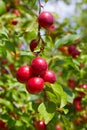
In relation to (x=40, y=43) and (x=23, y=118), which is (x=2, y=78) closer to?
(x=23, y=118)

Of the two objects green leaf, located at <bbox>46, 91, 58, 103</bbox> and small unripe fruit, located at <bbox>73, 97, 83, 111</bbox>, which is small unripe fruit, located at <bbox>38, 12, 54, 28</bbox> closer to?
green leaf, located at <bbox>46, 91, 58, 103</bbox>

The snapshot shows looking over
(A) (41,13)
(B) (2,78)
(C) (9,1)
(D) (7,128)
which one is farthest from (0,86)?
(C) (9,1)

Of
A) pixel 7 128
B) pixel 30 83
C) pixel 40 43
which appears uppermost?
pixel 40 43

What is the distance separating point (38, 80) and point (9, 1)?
Result: 7.65ft

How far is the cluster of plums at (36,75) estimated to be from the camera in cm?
167

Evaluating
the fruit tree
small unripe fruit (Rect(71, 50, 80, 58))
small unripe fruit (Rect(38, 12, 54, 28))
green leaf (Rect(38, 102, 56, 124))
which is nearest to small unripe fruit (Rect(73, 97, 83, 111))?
the fruit tree

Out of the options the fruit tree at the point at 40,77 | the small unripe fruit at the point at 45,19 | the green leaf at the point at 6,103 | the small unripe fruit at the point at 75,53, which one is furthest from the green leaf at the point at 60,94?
the small unripe fruit at the point at 75,53

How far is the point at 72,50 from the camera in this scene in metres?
2.78

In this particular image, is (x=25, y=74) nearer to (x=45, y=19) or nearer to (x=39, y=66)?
(x=39, y=66)

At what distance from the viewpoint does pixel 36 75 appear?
171 centimetres

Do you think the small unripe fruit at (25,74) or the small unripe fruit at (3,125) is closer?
the small unripe fruit at (25,74)

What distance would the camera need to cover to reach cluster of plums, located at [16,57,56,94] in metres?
1.67

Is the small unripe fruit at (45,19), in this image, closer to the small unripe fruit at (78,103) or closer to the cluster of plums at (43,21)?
the cluster of plums at (43,21)

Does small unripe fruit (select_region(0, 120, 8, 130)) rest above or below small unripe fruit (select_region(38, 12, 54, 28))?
below
